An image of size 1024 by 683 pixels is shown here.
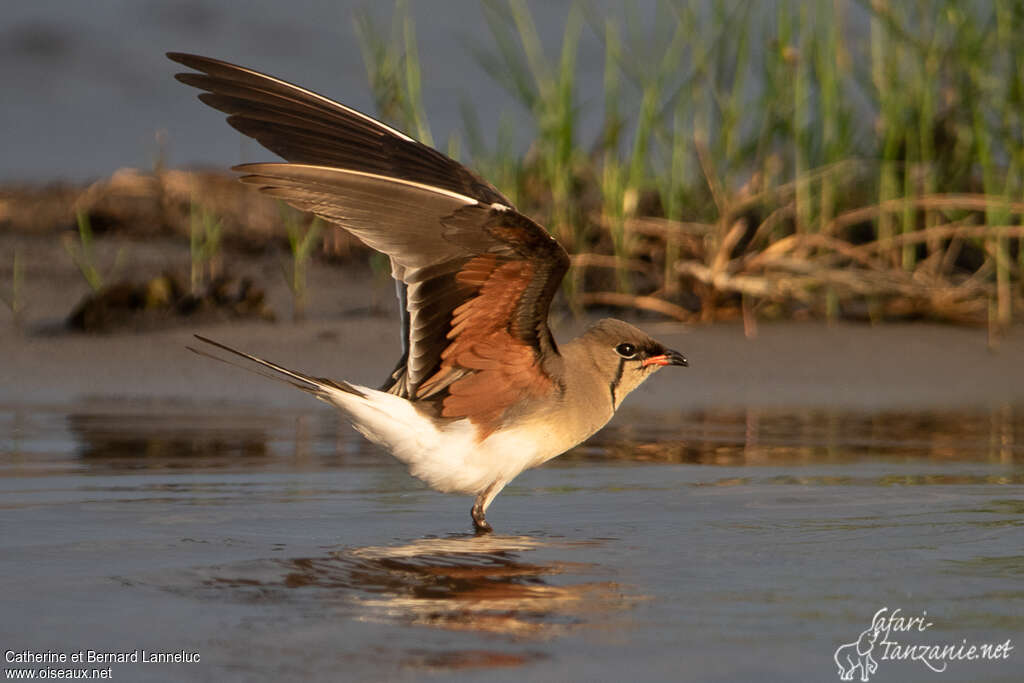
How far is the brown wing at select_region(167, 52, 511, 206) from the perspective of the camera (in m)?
4.92

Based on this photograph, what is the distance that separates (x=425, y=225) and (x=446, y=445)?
0.82 m

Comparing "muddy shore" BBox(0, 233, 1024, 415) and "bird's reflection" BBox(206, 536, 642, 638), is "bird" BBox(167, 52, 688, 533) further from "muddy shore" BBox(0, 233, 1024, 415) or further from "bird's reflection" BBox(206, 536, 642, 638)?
"muddy shore" BBox(0, 233, 1024, 415)

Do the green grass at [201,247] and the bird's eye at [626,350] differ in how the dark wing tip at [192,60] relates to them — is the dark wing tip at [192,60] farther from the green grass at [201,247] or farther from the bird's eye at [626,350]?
the green grass at [201,247]

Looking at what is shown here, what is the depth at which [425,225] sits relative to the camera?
4934 mm

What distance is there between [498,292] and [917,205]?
17.2ft

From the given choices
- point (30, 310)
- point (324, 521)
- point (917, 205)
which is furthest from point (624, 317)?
point (324, 521)

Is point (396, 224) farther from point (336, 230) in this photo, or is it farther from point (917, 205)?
point (336, 230)

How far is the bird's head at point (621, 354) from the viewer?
5805 millimetres

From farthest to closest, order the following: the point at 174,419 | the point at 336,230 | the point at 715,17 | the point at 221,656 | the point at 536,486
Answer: the point at 336,230 < the point at 715,17 < the point at 174,419 < the point at 536,486 < the point at 221,656

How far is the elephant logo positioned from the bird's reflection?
628mm

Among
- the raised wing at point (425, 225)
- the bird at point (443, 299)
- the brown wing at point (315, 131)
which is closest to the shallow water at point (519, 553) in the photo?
the bird at point (443, 299)

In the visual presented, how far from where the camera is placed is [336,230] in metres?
13.0

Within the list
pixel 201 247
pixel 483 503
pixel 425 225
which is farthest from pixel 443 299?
pixel 201 247

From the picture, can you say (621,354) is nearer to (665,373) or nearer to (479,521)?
(479,521)
